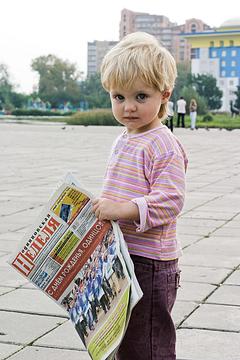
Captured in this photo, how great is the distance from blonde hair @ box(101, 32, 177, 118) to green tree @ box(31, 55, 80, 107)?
314ft

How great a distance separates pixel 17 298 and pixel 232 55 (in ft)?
344

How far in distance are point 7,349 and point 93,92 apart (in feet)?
321

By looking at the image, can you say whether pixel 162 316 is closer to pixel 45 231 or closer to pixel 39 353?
pixel 45 231

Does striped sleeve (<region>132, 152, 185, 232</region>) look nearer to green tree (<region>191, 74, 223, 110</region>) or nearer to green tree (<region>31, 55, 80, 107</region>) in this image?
green tree (<region>191, 74, 223, 110</region>)

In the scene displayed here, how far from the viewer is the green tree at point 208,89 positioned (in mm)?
90750

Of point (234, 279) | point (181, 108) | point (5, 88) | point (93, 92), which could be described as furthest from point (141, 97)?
point (93, 92)

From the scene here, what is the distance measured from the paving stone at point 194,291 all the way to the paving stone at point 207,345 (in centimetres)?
65

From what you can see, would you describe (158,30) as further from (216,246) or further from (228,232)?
(216,246)

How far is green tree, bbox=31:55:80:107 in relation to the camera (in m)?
99.1

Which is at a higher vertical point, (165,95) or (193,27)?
(193,27)

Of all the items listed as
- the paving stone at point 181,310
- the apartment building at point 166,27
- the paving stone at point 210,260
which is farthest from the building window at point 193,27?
the paving stone at point 181,310

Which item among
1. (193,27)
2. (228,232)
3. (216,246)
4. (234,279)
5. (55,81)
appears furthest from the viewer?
(193,27)

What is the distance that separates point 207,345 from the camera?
3664mm

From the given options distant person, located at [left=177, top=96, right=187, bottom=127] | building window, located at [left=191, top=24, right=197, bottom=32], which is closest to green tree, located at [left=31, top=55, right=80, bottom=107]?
building window, located at [left=191, top=24, right=197, bottom=32]
